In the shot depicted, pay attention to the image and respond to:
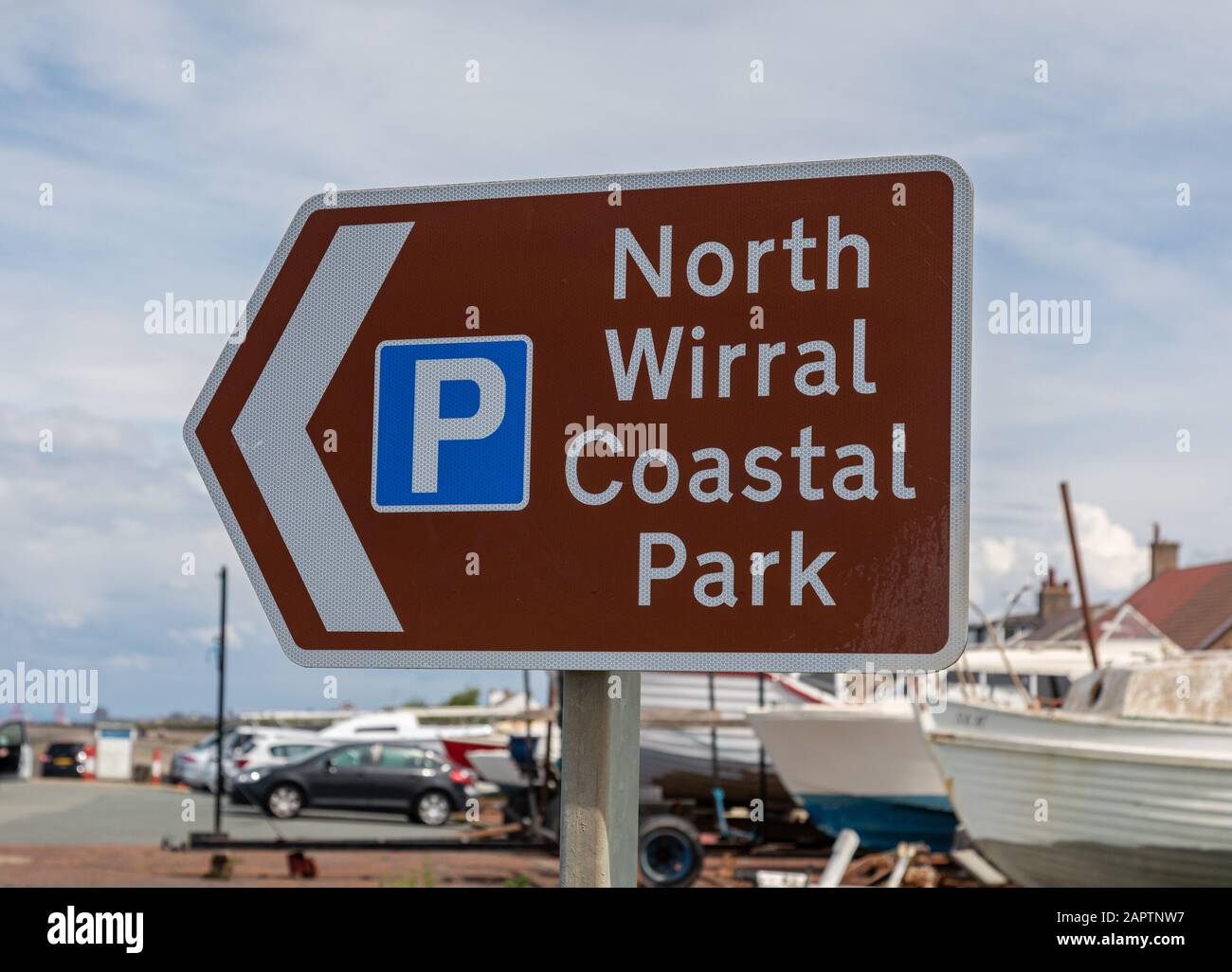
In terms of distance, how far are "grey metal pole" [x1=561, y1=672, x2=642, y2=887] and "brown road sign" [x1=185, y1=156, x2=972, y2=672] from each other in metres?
0.06

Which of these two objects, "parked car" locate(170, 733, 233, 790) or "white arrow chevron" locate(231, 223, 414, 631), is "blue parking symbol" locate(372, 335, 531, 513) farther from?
"parked car" locate(170, 733, 233, 790)

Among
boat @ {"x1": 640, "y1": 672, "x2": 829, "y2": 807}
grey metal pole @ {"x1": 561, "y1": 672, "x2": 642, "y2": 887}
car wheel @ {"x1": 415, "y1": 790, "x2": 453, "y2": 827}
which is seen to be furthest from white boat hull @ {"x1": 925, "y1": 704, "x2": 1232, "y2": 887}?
car wheel @ {"x1": 415, "y1": 790, "x2": 453, "y2": 827}

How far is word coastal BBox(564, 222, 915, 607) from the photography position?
1.69 meters

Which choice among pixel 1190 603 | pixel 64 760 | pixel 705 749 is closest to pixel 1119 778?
pixel 705 749

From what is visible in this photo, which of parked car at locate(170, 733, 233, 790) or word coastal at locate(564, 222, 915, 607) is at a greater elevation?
word coastal at locate(564, 222, 915, 607)

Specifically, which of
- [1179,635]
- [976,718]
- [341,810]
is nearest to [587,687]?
[976,718]

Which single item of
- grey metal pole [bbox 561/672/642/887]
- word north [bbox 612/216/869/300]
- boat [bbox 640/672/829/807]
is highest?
word north [bbox 612/216/869/300]

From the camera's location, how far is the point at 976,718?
1506cm

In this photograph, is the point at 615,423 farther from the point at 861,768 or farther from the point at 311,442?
the point at 861,768

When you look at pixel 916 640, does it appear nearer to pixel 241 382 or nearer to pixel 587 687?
pixel 587 687

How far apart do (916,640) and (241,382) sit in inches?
37.9

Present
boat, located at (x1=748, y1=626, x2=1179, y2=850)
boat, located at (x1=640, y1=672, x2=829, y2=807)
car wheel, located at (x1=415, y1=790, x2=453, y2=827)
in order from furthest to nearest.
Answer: car wheel, located at (x1=415, y1=790, x2=453, y2=827) < boat, located at (x1=640, y1=672, x2=829, y2=807) < boat, located at (x1=748, y1=626, x2=1179, y2=850)

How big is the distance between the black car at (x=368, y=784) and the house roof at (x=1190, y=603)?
70.9 ft

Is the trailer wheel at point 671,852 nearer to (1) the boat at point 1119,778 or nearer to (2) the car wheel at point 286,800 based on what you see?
(1) the boat at point 1119,778
